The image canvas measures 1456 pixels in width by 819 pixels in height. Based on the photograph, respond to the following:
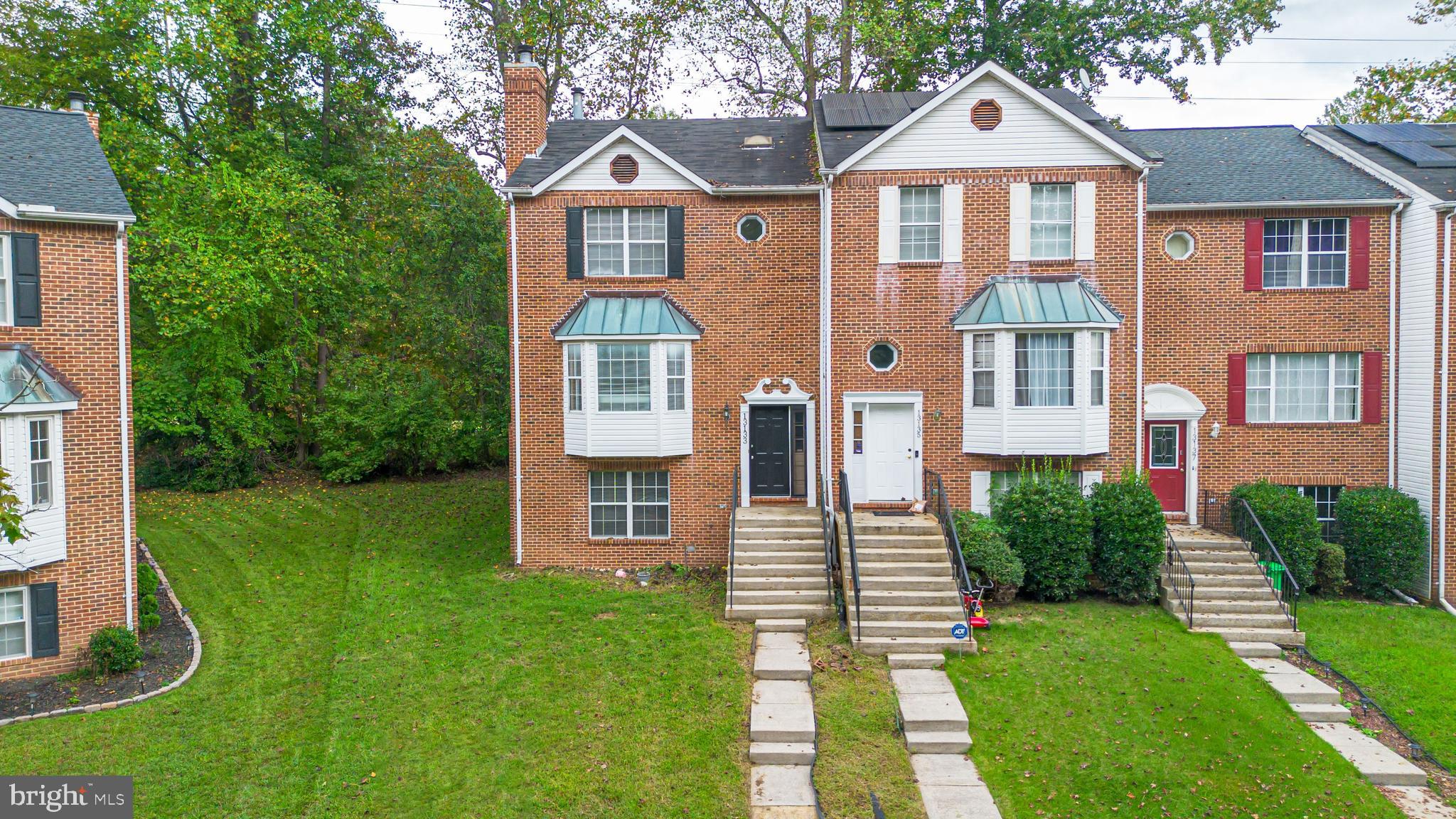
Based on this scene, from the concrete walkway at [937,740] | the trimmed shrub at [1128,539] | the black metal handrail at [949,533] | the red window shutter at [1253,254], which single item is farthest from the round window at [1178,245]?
the concrete walkway at [937,740]

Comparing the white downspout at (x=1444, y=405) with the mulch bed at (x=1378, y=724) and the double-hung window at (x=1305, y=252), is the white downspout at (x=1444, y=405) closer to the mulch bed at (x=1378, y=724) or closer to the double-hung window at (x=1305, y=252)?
the double-hung window at (x=1305, y=252)

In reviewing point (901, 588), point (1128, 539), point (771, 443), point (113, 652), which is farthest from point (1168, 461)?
point (113, 652)

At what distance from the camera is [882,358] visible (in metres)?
15.9

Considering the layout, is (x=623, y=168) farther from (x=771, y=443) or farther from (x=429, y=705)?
(x=429, y=705)

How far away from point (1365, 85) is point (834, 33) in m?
17.2

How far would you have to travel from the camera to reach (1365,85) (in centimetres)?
2697

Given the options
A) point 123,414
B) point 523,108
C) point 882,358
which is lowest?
point 123,414

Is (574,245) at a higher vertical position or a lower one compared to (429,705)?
higher

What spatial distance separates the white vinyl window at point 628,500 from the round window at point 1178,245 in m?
10.7

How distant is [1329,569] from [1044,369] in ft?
20.9

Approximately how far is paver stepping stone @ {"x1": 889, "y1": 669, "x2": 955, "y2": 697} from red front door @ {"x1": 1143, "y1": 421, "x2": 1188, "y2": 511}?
25.3 feet

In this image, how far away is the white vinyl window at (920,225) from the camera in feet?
51.6

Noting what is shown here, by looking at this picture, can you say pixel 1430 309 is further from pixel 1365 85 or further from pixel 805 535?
pixel 1365 85

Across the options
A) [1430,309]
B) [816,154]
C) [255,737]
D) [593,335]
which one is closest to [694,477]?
[593,335]
